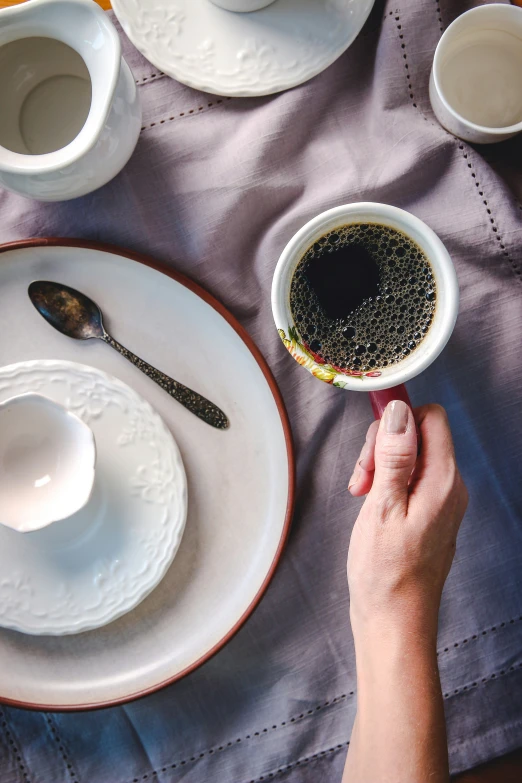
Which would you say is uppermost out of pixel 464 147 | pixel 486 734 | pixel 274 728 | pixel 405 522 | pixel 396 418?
pixel 464 147

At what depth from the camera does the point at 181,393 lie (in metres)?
0.86

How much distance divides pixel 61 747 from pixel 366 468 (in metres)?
0.58

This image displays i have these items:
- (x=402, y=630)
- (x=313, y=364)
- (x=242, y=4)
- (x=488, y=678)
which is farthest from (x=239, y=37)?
(x=488, y=678)

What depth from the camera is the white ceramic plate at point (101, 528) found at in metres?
0.82

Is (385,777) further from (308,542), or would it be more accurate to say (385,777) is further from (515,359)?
(515,359)

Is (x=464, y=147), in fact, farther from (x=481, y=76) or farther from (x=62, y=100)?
(x=62, y=100)

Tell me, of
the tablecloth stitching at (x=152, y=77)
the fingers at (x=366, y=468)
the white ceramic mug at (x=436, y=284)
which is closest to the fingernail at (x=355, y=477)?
the fingers at (x=366, y=468)

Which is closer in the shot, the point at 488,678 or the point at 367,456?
the point at 367,456

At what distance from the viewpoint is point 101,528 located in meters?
0.84

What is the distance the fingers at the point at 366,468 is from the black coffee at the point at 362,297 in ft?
0.28

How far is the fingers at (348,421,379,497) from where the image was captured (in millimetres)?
801

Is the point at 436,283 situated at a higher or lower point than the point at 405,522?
higher

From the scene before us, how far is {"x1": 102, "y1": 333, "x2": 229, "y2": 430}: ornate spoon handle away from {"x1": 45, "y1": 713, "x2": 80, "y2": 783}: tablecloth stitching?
1.55 feet

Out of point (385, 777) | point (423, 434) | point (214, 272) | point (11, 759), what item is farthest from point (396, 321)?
point (11, 759)
